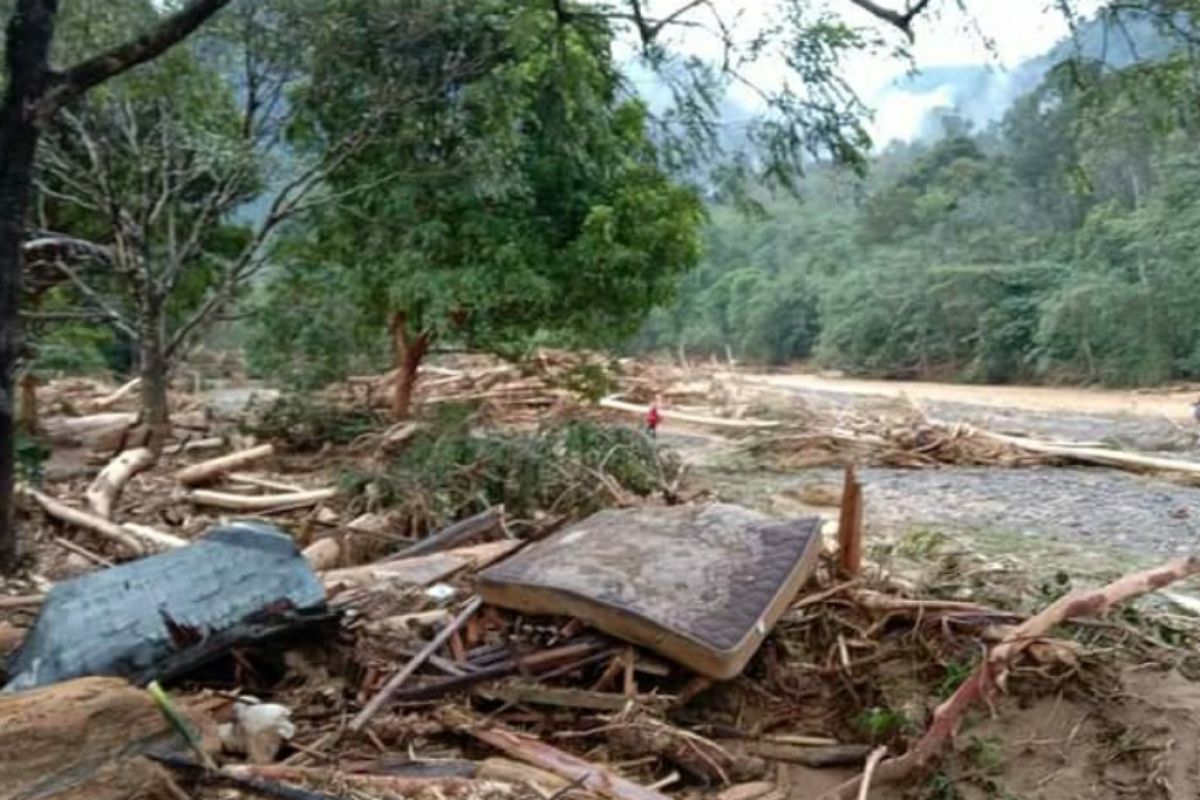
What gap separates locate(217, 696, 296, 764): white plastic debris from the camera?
3.11 m

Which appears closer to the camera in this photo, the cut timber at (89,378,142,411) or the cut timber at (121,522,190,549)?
the cut timber at (121,522,190,549)

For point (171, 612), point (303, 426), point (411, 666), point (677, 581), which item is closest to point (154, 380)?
point (303, 426)

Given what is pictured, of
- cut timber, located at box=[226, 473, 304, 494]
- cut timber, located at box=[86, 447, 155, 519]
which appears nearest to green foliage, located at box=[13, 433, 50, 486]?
cut timber, located at box=[86, 447, 155, 519]

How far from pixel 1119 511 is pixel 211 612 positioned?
24.0ft

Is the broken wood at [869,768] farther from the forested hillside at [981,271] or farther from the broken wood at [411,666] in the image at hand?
the forested hillside at [981,271]

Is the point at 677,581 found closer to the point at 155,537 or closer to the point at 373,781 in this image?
the point at 373,781

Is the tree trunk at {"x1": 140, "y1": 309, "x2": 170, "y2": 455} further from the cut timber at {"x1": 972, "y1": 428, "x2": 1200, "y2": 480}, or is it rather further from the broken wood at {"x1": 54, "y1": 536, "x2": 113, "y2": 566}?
the cut timber at {"x1": 972, "y1": 428, "x2": 1200, "y2": 480}

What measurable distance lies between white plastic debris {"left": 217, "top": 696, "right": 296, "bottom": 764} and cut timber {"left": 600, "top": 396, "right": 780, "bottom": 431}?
10.1m

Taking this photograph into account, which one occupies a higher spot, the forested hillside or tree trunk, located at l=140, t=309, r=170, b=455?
the forested hillside

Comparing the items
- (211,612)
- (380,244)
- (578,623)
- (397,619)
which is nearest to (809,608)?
(578,623)

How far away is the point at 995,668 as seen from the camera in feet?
11.8

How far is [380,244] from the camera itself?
10.3 m

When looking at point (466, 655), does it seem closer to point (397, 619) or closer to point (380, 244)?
point (397, 619)

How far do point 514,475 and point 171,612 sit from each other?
3640 millimetres
